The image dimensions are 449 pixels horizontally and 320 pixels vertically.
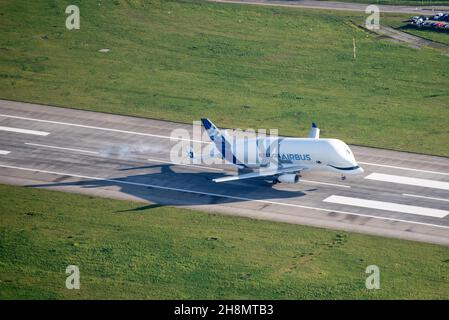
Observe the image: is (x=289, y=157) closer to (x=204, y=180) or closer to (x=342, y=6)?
(x=204, y=180)

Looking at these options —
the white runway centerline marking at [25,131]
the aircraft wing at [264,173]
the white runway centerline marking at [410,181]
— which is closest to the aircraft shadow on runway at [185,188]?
the aircraft wing at [264,173]

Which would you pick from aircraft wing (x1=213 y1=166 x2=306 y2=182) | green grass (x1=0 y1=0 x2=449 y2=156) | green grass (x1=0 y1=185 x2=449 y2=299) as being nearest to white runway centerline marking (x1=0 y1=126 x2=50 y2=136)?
green grass (x1=0 y1=0 x2=449 y2=156)

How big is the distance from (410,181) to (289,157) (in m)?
13.9

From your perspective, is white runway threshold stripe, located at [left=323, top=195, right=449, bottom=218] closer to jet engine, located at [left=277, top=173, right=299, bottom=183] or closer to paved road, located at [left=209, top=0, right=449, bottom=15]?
jet engine, located at [left=277, top=173, right=299, bottom=183]

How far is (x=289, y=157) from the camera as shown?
96.3 meters

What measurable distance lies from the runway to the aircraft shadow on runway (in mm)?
105

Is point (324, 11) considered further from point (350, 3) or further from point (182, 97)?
point (182, 97)

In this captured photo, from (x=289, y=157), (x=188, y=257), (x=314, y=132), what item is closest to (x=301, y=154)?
(x=289, y=157)

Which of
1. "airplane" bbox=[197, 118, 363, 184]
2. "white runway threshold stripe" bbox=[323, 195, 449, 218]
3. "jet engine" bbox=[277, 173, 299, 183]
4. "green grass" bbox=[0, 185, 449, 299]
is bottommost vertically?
"green grass" bbox=[0, 185, 449, 299]

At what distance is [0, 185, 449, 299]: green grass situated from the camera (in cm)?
7781

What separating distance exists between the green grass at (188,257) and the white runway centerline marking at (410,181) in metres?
13.9

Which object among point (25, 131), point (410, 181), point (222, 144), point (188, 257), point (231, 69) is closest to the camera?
point (188, 257)

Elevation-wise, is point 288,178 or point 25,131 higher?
point 25,131

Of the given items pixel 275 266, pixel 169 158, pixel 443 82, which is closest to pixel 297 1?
pixel 443 82
